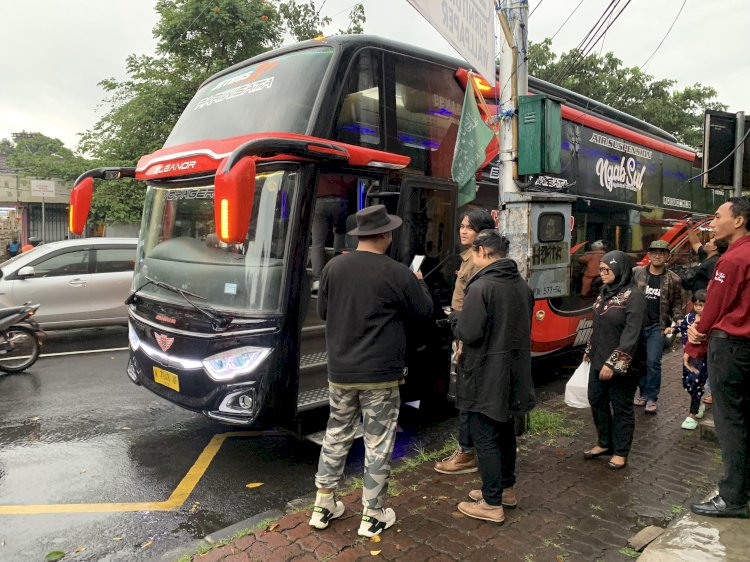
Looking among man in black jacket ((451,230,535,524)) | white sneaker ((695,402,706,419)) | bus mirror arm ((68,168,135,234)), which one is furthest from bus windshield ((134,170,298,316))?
white sneaker ((695,402,706,419))

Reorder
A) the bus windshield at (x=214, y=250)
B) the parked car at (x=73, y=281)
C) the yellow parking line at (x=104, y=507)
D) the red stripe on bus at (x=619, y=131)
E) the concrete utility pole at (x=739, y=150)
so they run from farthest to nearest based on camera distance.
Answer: the parked car at (x=73, y=281), the red stripe on bus at (x=619, y=131), the concrete utility pole at (x=739, y=150), the bus windshield at (x=214, y=250), the yellow parking line at (x=104, y=507)

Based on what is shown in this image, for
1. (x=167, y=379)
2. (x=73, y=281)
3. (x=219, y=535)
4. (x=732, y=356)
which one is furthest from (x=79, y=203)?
(x=732, y=356)

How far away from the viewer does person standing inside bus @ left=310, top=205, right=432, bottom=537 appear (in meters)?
3.28

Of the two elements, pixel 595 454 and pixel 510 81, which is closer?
pixel 595 454

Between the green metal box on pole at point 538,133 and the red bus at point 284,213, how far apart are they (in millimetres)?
310

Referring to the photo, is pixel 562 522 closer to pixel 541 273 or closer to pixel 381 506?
pixel 381 506

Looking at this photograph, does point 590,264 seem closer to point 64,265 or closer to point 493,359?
point 493,359

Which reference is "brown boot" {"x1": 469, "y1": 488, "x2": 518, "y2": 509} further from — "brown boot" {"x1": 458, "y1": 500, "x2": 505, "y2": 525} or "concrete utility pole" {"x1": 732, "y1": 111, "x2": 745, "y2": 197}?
"concrete utility pole" {"x1": 732, "y1": 111, "x2": 745, "y2": 197}

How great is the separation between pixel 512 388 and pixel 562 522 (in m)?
0.92

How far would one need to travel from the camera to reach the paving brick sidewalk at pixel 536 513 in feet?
10.4

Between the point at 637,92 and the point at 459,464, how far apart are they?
74.3 ft

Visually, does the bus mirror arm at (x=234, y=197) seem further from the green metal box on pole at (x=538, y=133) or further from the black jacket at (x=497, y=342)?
the green metal box on pole at (x=538, y=133)

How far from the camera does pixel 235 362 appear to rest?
424 centimetres

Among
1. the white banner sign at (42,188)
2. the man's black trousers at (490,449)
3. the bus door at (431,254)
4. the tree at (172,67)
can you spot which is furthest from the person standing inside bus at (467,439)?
the white banner sign at (42,188)
